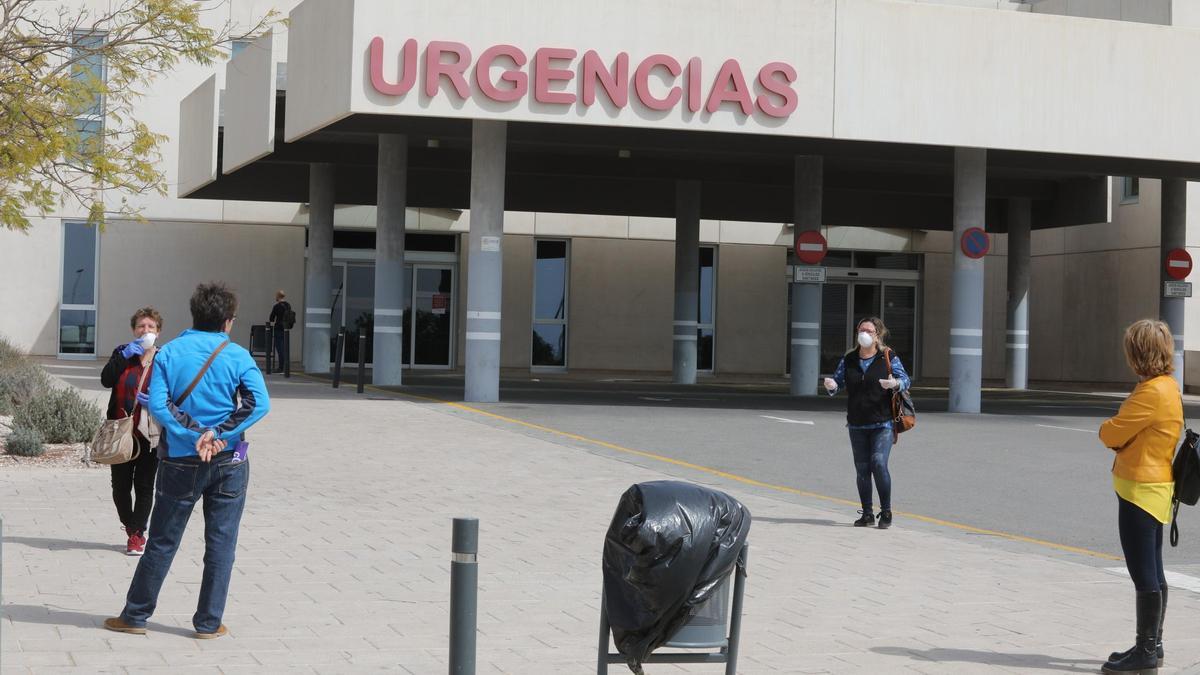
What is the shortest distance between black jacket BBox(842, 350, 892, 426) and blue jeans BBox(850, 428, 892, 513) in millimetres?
105

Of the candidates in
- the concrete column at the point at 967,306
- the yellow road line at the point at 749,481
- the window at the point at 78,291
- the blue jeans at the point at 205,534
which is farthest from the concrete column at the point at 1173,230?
the blue jeans at the point at 205,534

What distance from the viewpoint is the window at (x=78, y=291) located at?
36.1 metres

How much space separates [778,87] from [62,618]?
16653 millimetres

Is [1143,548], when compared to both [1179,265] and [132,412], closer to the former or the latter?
[132,412]

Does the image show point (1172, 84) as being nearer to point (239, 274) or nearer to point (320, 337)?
point (320, 337)

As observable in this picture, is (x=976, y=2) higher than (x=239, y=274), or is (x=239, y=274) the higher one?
(x=976, y=2)

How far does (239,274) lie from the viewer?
37.5 m

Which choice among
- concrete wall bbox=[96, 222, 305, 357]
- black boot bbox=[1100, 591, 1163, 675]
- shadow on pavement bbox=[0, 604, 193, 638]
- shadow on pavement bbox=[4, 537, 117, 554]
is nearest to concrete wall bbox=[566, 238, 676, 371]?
concrete wall bbox=[96, 222, 305, 357]

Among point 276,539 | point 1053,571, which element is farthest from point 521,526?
point 1053,571

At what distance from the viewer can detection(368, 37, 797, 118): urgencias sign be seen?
20.6 metres

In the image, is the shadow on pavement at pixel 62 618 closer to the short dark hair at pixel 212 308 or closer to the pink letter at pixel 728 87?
the short dark hair at pixel 212 308

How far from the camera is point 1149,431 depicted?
22.1ft

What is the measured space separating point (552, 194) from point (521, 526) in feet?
79.8

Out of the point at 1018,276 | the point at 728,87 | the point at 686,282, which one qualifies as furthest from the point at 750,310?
the point at 728,87
